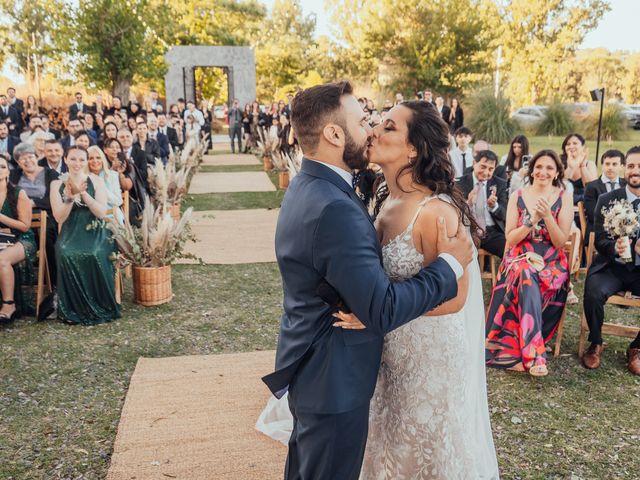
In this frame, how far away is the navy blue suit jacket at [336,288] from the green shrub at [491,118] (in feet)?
64.8

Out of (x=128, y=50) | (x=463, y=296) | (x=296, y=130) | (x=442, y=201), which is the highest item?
(x=128, y=50)

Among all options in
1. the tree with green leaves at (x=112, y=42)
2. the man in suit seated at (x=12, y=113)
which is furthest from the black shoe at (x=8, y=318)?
the tree with green leaves at (x=112, y=42)

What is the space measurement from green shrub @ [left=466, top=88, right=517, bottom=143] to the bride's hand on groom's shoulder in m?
19.9

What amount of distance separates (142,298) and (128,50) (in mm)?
14449

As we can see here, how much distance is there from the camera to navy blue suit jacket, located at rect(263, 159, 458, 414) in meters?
1.84

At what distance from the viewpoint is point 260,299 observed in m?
6.25

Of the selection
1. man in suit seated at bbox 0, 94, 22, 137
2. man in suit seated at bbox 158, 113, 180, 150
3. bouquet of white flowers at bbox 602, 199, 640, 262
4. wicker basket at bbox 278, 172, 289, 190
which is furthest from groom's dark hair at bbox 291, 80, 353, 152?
man in suit seated at bbox 0, 94, 22, 137

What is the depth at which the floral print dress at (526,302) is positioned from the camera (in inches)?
179

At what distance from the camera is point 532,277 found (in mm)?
4738

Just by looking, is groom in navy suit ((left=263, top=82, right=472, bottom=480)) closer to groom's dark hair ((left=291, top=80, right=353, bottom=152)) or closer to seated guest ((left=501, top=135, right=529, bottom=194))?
groom's dark hair ((left=291, top=80, right=353, bottom=152))

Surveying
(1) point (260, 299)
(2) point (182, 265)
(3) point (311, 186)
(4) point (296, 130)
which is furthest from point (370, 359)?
(2) point (182, 265)

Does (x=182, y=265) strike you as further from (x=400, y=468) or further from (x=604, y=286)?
(x=400, y=468)

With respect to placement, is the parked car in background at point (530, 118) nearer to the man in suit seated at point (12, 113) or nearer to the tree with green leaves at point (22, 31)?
the man in suit seated at point (12, 113)

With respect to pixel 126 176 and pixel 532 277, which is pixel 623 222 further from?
pixel 126 176
